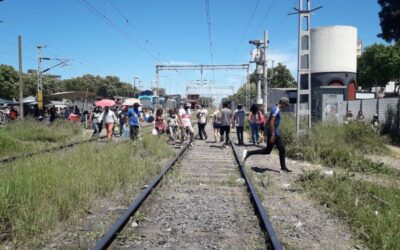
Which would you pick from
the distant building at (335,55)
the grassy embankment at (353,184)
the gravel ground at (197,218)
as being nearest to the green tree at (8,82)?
the distant building at (335,55)

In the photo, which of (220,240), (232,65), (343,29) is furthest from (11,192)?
(232,65)

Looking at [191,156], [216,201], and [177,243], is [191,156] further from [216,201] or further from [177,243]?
[177,243]

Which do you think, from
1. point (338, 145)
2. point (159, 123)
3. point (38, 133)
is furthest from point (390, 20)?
point (38, 133)

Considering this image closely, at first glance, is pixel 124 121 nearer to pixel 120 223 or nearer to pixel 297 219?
pixel 297 219

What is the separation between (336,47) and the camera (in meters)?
43.0

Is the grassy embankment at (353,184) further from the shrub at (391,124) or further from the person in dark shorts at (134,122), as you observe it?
the person in dark shorts at (134,122)

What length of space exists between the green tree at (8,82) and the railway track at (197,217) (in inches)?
3397

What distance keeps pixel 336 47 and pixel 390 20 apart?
16.9 ft

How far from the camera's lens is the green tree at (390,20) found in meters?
39.1

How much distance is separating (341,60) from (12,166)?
3857cm

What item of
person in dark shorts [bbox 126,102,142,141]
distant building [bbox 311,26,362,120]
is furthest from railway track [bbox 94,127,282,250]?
distant building [bbox 311,26,362,120]

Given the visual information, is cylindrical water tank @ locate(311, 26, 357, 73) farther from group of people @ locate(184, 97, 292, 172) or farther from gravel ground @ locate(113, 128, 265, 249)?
gravel ground @ locate(113, 128, 265, 249)

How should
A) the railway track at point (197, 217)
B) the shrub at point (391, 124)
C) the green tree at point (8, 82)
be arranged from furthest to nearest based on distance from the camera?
1. the green tree at point (8, 82)
2. the shrub at point (391, 124)
3. the railway track at point (197, 217)

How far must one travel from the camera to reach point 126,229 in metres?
6.45
